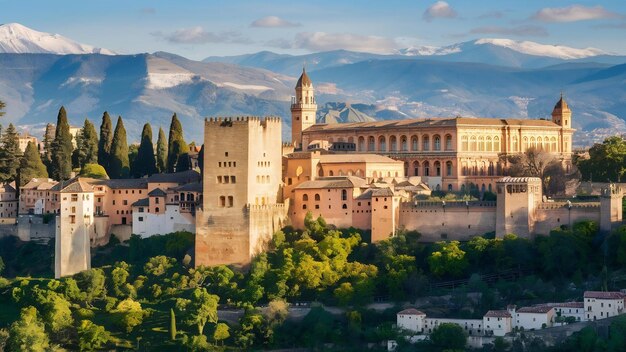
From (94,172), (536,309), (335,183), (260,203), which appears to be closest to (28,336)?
(260,203)

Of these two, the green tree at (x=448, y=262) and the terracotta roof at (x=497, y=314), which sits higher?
the green tree at (x=448, y=262)

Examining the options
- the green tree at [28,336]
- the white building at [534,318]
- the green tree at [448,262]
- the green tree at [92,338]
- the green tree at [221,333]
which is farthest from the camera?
the green tree at [448,262]

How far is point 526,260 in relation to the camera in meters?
56.1

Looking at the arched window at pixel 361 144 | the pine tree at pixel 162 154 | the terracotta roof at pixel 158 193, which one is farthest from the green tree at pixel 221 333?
the arched window at pixel 361 144

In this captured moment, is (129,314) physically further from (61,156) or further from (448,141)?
(448,141)

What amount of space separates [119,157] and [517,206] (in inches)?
955

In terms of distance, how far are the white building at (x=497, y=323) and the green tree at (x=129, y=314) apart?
46.3ft

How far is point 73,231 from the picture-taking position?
61625mm

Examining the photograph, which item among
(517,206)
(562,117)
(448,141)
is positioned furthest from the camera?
(562,117)

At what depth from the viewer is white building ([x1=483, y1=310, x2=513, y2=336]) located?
51.0 meters

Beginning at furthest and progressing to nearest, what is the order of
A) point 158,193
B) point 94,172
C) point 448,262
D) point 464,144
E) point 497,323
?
point 464,144
point 94,172
point 158,193
point 448,262
point 497,323

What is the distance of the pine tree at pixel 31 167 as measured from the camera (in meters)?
69.6

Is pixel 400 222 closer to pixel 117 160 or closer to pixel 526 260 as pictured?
pixel 526 260

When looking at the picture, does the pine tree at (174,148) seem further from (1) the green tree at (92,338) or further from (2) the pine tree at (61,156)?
(1) the green tree at (92,338)
